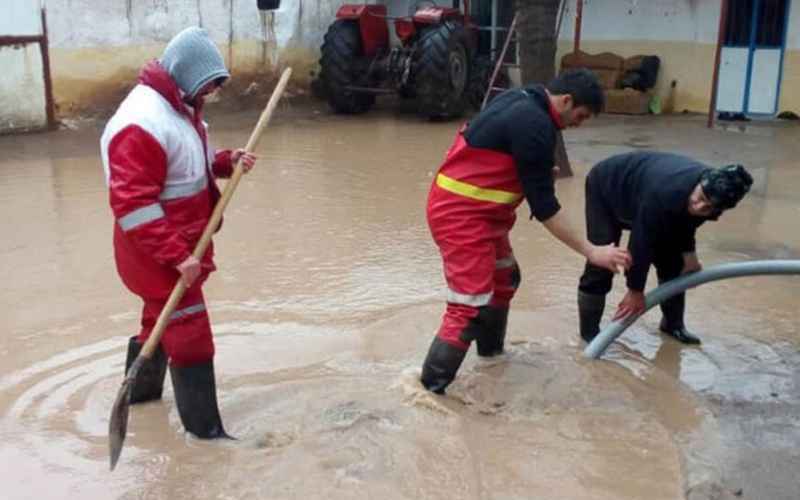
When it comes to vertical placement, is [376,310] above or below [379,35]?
below

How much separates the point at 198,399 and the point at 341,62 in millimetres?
9534

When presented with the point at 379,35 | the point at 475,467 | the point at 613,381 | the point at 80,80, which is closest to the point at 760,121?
the point at 379,35

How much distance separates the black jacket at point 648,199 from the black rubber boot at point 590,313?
1.34 ft

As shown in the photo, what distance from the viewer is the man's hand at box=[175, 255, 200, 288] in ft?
10.9

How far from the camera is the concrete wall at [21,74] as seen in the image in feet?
35.1

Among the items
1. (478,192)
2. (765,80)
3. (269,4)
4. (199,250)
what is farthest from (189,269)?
(765,80)

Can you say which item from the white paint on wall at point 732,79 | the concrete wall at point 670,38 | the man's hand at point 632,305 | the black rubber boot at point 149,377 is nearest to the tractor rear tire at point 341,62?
the concrete wall at point 670,38

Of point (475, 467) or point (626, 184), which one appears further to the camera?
point (626, 184)

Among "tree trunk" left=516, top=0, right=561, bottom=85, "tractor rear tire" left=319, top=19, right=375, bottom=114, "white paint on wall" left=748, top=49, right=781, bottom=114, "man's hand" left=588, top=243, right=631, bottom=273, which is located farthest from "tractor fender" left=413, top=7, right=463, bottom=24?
"man's hand" left=588, top=243, right=631, bottom=273

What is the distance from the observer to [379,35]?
13.2m

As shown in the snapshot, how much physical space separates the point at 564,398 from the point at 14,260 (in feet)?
12.8

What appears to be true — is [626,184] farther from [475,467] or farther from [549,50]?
[549,50]

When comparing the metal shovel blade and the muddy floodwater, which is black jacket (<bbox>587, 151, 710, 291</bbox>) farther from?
the metal shovel blade

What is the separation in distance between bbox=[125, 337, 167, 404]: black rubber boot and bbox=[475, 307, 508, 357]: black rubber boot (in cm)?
149
